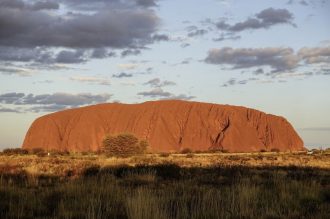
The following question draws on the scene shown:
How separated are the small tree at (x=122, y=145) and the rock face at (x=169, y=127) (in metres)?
46.5

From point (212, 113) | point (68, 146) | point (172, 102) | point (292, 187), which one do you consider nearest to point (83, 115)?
point (68, 146)

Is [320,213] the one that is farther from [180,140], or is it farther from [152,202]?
[180,140]

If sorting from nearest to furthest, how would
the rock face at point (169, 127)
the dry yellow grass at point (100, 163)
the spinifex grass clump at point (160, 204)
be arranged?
the spinifex grass clump at point (160, 204) < the dry yellow grass at point (100, 163) < the rock face at point (169, 127)

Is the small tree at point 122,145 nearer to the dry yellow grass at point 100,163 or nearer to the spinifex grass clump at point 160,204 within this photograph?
the dry yellow grass at point 100,163

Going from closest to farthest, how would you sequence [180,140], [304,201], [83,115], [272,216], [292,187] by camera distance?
[272,216], [304,201], [292,187], [180,140], [83,115]

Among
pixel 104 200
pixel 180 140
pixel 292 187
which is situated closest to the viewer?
pixel 104 200

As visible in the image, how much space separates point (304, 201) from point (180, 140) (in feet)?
328

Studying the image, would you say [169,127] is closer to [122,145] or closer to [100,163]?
[122,145]

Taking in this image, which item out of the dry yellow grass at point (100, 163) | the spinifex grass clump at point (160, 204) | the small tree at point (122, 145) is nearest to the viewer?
the spinifex grass clump at point (160, 204)

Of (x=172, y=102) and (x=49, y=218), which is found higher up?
(x=172, y=102)

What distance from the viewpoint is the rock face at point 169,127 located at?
360ft

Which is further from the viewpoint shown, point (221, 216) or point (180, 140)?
point (180, 140)

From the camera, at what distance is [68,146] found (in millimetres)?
115000

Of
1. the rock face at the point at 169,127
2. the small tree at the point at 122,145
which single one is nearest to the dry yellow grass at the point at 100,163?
the small tree at the point at 122,145
